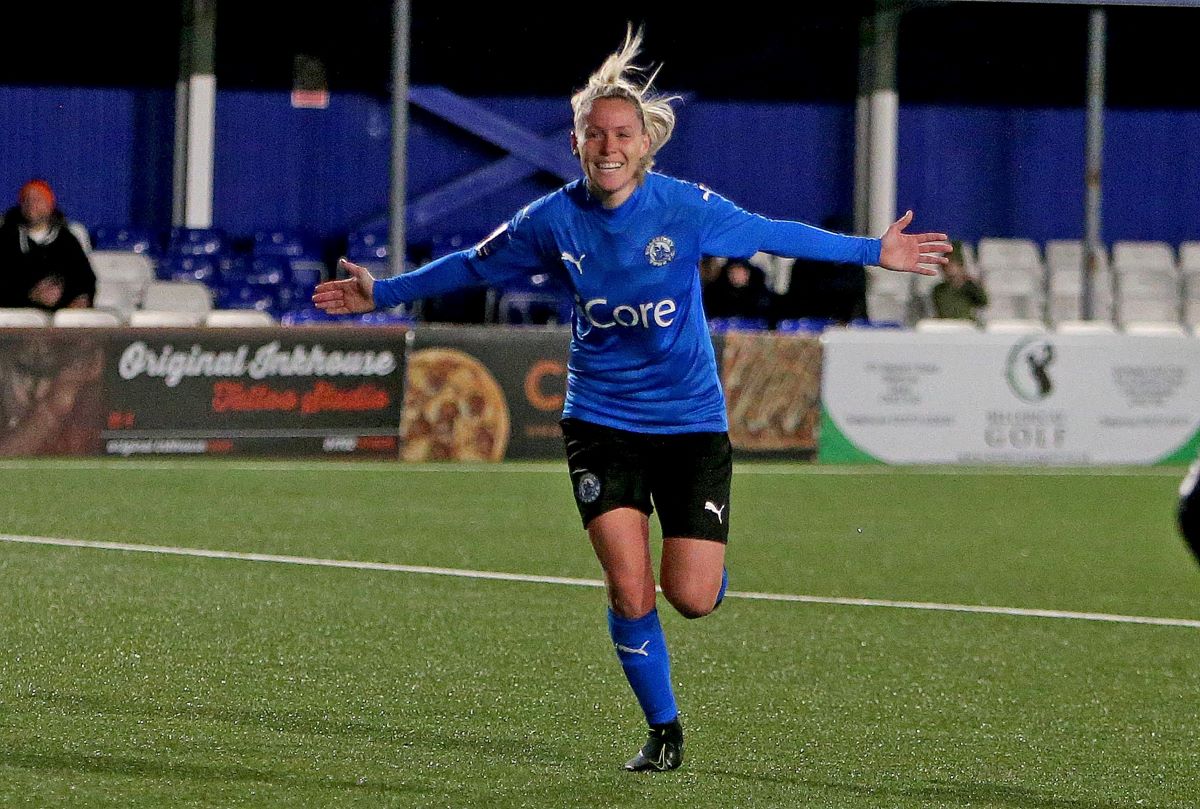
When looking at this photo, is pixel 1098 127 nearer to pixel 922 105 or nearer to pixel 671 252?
pixel 922 105

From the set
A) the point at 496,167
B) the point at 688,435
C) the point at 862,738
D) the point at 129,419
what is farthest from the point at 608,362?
the point at 496,167

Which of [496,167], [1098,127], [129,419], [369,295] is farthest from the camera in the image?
[496,167]

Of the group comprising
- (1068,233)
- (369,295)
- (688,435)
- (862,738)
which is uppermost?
(1068,233)

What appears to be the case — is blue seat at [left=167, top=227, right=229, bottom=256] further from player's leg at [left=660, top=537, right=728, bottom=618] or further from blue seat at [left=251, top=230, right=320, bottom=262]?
player's leg at [left=660, top=537, right=728, bottom=618]

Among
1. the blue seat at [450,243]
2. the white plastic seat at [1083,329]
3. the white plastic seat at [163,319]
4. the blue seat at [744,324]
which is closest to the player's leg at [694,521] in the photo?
the white plastic seat at [163,319]

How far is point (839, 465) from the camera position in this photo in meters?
17.1

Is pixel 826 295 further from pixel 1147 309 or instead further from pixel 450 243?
pixel 450 243

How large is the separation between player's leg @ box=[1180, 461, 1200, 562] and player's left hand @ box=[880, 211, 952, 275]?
2.27 metres

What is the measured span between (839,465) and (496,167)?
10110mm

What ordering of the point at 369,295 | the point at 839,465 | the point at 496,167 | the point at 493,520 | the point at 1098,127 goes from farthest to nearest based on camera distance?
1. the point at 496,167
2. the point at 1098,127
3. the point at 839,465
4. the point at 493,520
5. the point at 369,295

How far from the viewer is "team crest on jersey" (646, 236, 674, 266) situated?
5.29m

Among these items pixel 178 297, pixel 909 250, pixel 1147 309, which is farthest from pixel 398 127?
pixel 909 250

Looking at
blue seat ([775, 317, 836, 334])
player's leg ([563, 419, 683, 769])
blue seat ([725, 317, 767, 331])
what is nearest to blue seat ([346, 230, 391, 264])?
blue seat ([725, 317, 767, 331])

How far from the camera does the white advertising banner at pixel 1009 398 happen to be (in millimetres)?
17062
